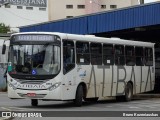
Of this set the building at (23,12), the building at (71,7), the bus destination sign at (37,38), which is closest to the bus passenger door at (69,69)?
the bus destination sign at (37,38)

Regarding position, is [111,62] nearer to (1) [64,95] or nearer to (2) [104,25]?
(1) [64,95]

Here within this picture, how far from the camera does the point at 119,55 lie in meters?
25.9

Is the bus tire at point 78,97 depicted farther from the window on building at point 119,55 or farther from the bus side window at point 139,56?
the bus side window at point 139,56

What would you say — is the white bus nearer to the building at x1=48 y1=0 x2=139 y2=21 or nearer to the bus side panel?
the bus side panel

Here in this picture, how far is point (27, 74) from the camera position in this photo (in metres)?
21.0

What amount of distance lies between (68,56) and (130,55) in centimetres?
627

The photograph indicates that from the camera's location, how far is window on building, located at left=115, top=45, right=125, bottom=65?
84.1ft

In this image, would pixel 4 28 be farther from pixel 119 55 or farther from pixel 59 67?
pixel 59 67

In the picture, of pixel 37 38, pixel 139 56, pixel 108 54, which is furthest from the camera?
pixel 139 56

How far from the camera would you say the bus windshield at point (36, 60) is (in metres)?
21.0

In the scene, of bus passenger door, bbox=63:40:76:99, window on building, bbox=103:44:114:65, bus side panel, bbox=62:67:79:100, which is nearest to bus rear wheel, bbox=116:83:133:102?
window on building, bbox=103:44:114:65

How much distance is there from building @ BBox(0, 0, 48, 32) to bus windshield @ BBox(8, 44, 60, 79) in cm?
7924

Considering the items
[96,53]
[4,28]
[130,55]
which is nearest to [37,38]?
[96,53]

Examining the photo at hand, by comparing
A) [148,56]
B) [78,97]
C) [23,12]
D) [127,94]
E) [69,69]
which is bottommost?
[127,94]
